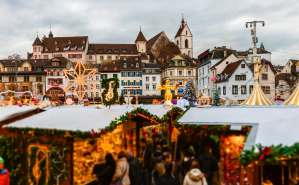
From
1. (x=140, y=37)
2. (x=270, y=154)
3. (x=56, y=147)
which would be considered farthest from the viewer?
(x=140, y=37)

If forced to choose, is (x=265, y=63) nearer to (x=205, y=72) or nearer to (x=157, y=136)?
(x=205, y=72)

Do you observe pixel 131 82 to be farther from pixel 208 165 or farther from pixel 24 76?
pixel 208 165

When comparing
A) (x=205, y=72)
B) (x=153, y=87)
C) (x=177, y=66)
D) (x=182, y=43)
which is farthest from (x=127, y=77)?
(x=182, y=43)

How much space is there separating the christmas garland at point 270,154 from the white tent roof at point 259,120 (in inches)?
7.9

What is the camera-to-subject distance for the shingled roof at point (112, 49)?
243 ft

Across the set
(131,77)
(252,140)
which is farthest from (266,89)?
(252,140)

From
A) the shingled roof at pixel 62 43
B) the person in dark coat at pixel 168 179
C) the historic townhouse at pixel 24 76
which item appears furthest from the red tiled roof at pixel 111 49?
the person in dark coat at pixel 168 179

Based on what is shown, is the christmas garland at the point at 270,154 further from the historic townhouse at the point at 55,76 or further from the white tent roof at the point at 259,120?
the historic townhouse at the point at 55,76

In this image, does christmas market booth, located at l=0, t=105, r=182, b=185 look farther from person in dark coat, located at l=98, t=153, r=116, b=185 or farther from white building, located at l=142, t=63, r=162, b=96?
white building, located at l=142, t=63, r=162, b=96

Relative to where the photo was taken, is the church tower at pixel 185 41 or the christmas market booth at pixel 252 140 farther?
the church tower at pixel 185 41

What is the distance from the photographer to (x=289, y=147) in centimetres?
552

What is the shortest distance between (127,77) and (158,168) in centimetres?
4879

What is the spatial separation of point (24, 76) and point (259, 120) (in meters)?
56.2

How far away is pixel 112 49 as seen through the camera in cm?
7519
